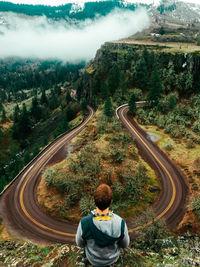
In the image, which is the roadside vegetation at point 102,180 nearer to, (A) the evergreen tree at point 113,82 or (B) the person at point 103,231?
(B) the person at point 103,231

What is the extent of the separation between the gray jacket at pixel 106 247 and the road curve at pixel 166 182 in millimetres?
22267

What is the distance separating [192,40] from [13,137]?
105m

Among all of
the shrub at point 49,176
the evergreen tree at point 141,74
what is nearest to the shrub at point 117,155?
the shrub at point 49,176

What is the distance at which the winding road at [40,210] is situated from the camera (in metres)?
26.5

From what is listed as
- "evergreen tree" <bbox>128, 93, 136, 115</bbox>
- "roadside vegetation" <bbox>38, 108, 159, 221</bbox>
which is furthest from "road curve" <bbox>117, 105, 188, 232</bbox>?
"evergreen tree" <bbox>128, 93, 136, 115</bbox>

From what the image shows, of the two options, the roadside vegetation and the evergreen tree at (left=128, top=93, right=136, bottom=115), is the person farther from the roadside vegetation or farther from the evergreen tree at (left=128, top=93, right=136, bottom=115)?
the evergreen tree at (left=128, top=93, right=136, bottom=115)

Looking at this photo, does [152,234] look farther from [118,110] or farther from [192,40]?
[192,40]

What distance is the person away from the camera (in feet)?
Answer: 16.3

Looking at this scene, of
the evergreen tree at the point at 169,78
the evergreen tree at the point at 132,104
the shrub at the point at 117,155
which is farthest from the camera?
the evergreen tree at the point at 169,78

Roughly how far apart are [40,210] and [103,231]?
29.0 meters

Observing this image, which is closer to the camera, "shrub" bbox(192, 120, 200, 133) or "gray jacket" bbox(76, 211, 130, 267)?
"gray jacket" bbox(76, 211, 130, 267)

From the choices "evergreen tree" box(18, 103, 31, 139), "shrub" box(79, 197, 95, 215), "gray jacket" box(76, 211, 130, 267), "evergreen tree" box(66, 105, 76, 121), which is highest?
"gray jacket" box(76, 211, 130, 267)

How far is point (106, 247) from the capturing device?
518 centimetres

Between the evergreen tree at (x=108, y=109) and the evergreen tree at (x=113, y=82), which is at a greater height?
the evergreen tree at (x=113, y=82)
